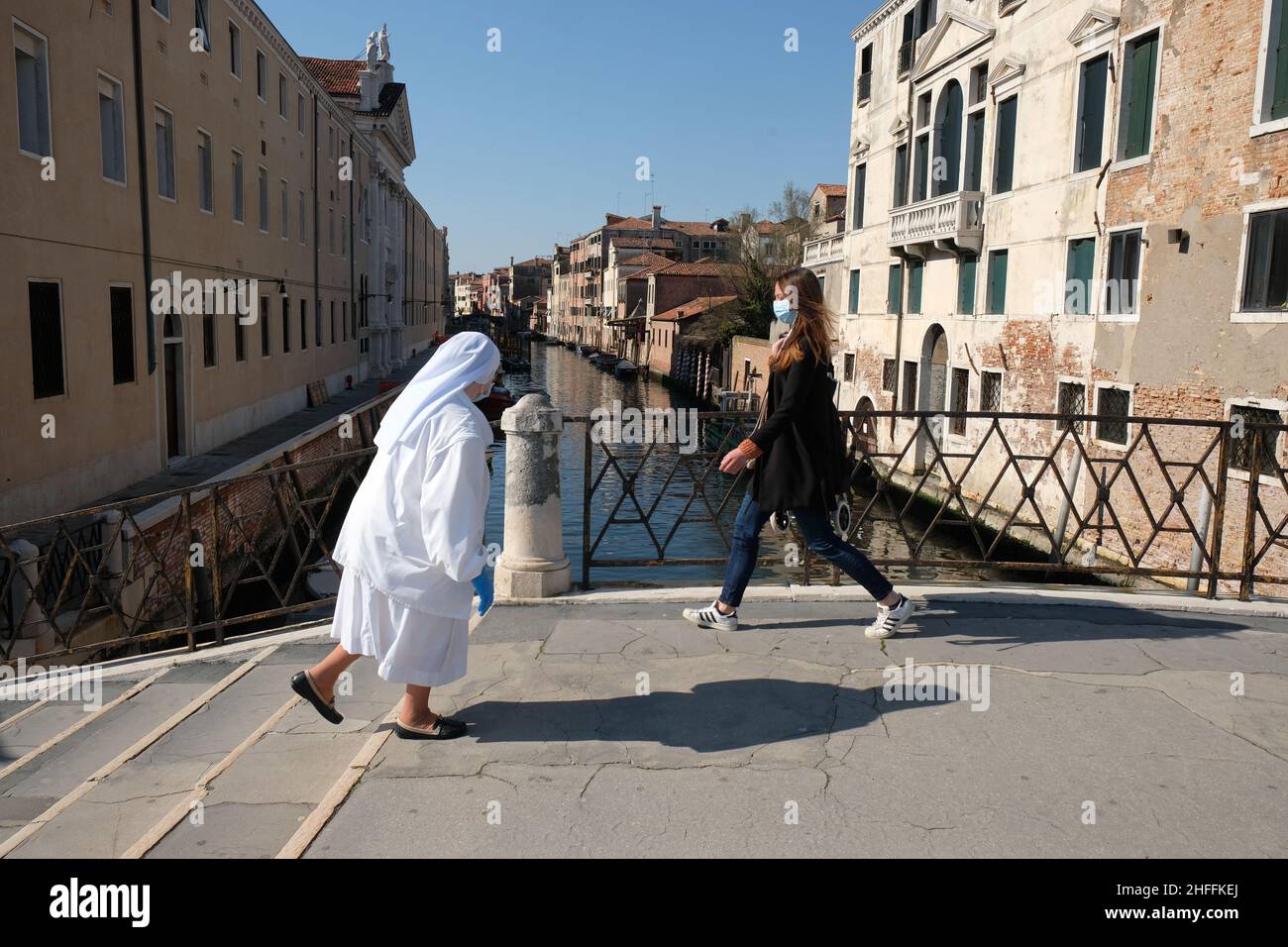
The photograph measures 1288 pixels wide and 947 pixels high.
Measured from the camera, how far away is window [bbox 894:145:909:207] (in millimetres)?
25516

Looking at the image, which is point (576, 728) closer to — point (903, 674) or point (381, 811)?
point (381, 811)

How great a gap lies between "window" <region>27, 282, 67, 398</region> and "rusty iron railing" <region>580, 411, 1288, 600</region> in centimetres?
771

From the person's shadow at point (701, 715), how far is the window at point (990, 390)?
17544 millimetres

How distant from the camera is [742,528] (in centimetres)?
477

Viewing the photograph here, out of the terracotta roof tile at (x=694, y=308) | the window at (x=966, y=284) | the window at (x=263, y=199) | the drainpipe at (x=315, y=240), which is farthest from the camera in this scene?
the terracotta roof tile at (x=694, y=308)

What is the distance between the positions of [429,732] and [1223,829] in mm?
2727

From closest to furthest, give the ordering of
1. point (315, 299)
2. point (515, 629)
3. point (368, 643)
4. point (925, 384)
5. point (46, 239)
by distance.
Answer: point (368, 643), point (515, 629), point (46, 239), point (925, 384), point (315, 299)

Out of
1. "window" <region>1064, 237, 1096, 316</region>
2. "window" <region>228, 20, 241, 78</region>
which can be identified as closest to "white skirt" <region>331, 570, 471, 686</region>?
"window" <region>1064, 237, 1096, 316</region>

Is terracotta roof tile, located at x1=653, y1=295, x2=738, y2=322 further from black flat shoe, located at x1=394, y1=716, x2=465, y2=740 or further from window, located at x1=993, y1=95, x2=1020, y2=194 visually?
black flat shoe, located at x1=394, y1=716, x2=465, y2=740

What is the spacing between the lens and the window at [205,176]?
18891 mm

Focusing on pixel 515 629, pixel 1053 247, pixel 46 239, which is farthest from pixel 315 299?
pixel 515 629

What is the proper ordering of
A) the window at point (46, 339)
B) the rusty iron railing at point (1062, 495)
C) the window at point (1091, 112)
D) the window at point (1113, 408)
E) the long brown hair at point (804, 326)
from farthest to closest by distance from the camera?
the window at point (1091, 112)
the window at point (1113, 408)
the window at point (46, 339)
the rusty iron railing at point (1062, 495)
the long brown hair at point (804, 326)

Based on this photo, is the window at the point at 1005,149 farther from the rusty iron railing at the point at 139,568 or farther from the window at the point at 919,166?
the rusty iron railing at the point at 139,568

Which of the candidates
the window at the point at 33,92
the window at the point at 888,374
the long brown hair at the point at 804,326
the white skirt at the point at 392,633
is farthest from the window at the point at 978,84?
the white skirt at the point at 392,633
